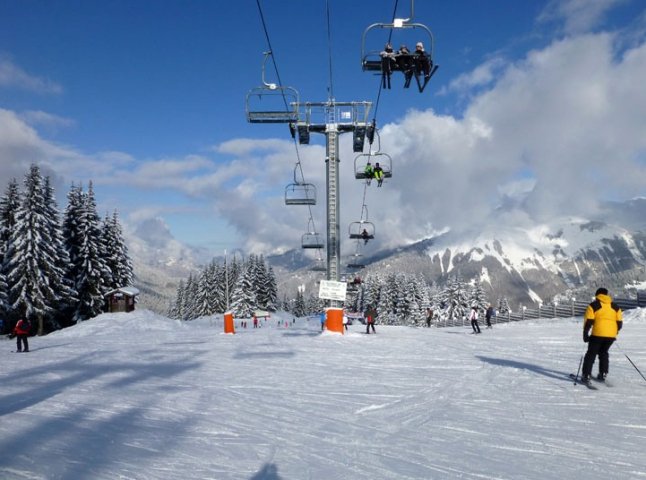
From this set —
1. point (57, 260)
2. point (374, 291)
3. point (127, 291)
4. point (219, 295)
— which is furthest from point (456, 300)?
point (57, 260)

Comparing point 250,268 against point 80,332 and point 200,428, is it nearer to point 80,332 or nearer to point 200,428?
point 80,332

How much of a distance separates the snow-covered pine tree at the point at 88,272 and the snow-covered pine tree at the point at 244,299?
93.7 ft

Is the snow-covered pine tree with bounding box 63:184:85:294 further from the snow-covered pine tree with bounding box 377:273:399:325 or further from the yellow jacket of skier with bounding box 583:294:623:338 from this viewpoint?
the snow-covered pine tree with bounding box 377:273:399:325

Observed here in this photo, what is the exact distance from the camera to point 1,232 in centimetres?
4044

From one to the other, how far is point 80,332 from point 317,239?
18.2 metres

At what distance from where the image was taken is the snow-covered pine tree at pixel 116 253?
156ft

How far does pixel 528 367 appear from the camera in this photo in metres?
11.2

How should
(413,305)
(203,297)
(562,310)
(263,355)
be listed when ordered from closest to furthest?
(263,355) → (562,310) → (203,297) → (413,305)

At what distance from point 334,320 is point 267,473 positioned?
15.4m

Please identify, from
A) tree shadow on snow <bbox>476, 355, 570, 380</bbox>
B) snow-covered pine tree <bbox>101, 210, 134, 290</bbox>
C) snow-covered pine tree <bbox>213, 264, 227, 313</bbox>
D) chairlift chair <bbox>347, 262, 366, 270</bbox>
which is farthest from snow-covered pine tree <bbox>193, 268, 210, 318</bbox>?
tree shadow on snow <bbox>476, 355, 570, 380</bbox>

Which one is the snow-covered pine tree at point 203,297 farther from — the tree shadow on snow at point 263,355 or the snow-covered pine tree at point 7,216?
the tree shadow on snow at point 263,355

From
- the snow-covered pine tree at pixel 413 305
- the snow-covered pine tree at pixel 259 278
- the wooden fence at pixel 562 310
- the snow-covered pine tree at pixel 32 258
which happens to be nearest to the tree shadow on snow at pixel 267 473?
the wooden fence at pixel 562 310

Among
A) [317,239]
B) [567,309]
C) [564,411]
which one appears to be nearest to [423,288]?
[567,309]

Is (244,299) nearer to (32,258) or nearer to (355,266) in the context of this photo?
(32,258)
